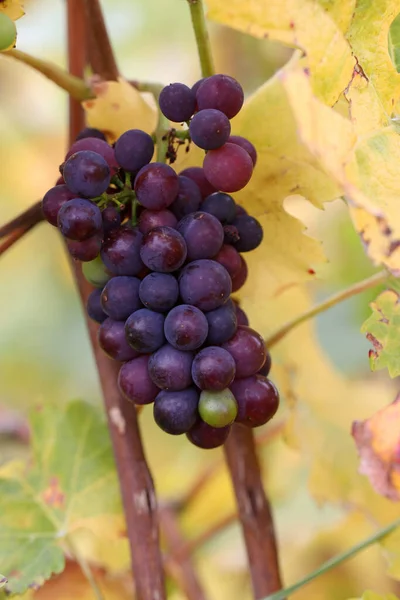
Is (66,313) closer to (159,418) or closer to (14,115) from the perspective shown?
(14,115)

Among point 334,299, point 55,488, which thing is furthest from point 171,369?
point 55,488

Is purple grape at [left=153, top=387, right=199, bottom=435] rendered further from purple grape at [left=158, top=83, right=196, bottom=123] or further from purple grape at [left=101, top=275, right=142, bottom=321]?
purple grape at [left=158, top=83, right=196, bottom=123]

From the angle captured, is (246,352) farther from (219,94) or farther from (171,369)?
(219,94)

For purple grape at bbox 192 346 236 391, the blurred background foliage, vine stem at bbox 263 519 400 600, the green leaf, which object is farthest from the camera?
the blurred background foliage

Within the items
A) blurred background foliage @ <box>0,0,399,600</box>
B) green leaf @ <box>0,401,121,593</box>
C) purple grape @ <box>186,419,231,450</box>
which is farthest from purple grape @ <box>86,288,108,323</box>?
blurred background foliage @ <box>0,0,399,600</box>

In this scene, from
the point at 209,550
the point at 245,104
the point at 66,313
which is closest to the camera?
the point at 245,104

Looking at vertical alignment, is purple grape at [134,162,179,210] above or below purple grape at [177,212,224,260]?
above

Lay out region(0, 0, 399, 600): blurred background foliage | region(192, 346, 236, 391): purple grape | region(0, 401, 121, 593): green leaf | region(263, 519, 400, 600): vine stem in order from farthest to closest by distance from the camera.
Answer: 1. region(0, 0, 399, 600): blurred background foliage
2. region(0, 401, 121, 593): green leaf
3. region(263, 519, 400, 600): vine stem
4. region(192, 346, 236, 391): purple grape

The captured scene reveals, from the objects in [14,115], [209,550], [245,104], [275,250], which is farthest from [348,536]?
[14,115]
